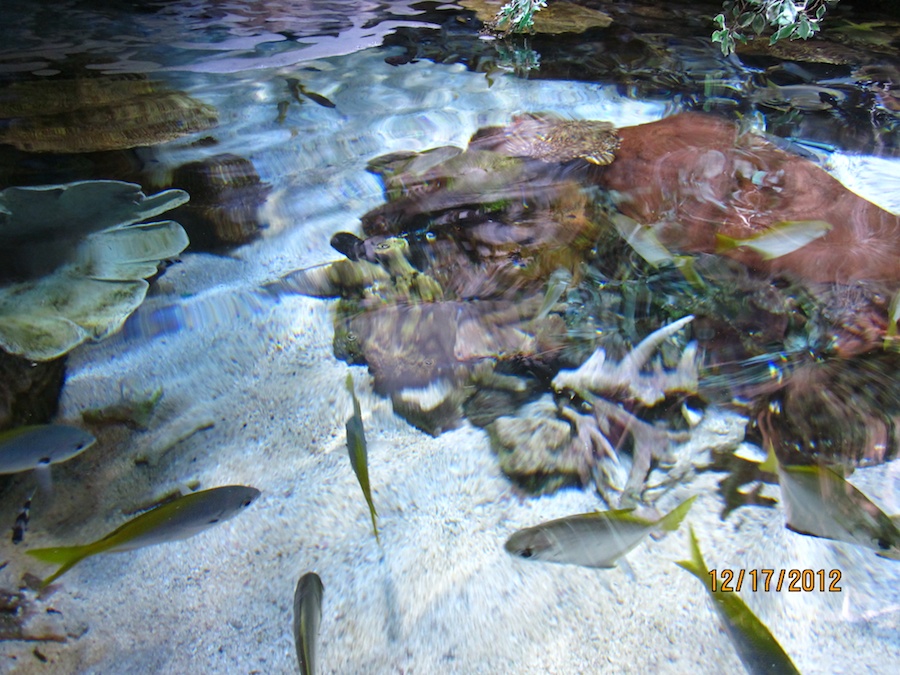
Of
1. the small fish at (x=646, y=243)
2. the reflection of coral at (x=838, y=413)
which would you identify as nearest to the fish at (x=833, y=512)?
the reflection of coral at (x=838, y=413)

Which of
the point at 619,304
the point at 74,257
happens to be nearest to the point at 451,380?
the point at 619,304

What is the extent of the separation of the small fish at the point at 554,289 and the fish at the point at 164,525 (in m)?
1.54

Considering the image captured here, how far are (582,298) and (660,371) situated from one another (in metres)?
0.54

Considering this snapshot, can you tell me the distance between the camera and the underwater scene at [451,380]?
1.50 metres

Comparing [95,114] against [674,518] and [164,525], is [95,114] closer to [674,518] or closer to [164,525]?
[164,525]

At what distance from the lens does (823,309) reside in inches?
93.0

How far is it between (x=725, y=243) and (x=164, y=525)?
2683 millimetres

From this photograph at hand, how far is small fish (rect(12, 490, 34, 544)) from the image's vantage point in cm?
171

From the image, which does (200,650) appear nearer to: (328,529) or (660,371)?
(328,529)

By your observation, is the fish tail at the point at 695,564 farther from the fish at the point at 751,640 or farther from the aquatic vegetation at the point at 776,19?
the aquatic vegetation at the point at 776,19

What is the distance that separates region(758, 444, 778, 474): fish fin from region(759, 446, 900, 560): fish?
14 cm

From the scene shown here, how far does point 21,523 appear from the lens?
1745 mm

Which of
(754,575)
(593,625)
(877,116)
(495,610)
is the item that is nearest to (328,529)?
(495,610)

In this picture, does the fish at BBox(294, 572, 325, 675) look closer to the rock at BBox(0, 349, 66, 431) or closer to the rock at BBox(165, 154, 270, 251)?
the rock at BBox(0, 349, 66, 431)
